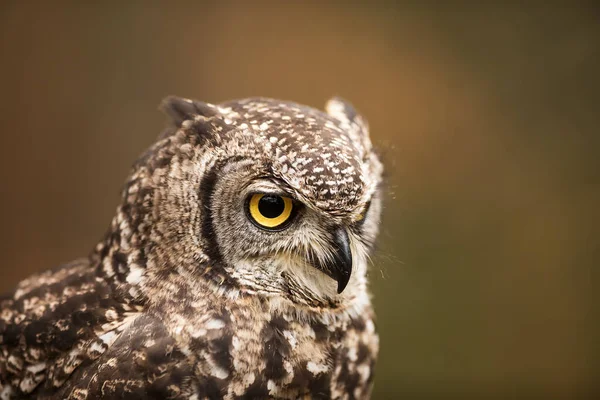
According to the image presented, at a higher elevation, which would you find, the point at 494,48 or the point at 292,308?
the point at 494,48

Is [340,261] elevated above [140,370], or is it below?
above

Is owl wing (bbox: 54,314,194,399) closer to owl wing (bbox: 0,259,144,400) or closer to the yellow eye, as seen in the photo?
owl wing (bbox: 0,259,144,400)

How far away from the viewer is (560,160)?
3506 mm

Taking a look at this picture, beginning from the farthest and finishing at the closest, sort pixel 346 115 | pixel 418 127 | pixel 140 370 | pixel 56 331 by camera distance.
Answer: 1. pixel 418 127
2. pixel 346 115
3. pixel 56 331
4. pixel 140 370

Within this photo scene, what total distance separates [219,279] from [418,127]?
7.83 feet

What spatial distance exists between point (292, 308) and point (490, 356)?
106 inches

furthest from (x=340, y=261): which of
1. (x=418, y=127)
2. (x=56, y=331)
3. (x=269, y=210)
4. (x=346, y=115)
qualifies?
(x=418, y=127)

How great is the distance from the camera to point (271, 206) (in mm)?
1367

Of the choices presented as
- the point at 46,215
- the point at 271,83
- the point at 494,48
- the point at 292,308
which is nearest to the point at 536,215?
the point at 494,48

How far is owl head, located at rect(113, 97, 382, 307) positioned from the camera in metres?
1.34

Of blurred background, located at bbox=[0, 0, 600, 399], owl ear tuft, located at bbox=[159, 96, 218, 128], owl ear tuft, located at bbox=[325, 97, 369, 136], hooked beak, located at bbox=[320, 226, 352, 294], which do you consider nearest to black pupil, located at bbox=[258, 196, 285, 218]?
hooked beak, located at bbox=[320, 226, 352, 294]

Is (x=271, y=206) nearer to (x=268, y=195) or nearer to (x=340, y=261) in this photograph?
(x=268, y=195)

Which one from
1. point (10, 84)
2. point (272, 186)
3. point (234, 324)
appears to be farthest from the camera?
point (10, 84)

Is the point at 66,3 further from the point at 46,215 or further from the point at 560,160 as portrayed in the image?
the point at 560,160
